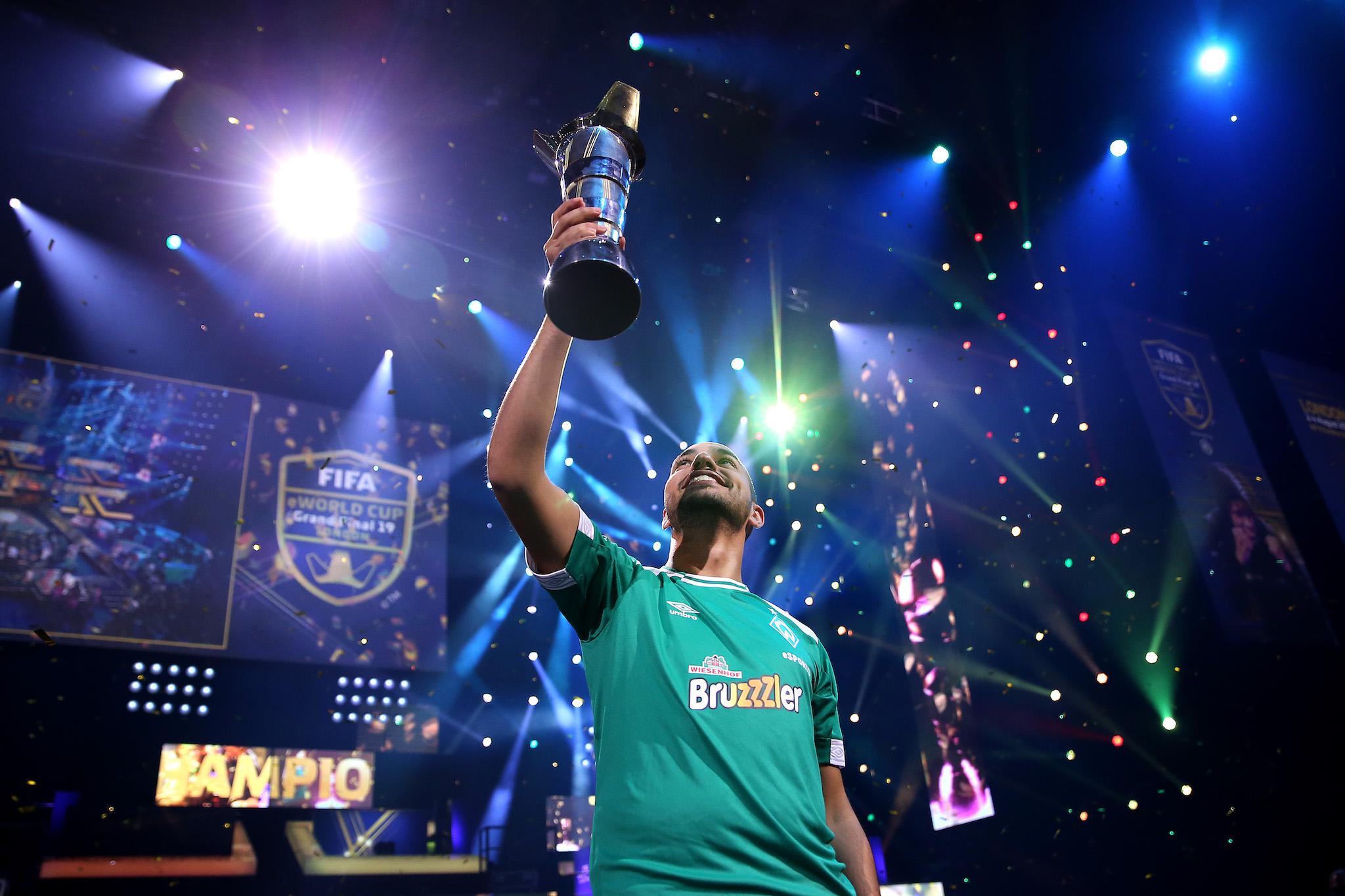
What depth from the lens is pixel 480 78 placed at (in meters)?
6.33

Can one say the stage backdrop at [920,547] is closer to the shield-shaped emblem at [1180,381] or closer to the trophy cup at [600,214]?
the shield-shaped emblem at [1180,381]

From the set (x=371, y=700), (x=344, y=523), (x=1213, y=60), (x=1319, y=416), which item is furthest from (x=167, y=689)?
(x=1319, y=416)

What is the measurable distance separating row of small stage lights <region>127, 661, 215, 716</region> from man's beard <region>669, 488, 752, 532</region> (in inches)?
287

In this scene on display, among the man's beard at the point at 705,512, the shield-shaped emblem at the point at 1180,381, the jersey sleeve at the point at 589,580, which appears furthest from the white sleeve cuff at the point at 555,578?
the shield-shaped emblem at the point at 1180,381

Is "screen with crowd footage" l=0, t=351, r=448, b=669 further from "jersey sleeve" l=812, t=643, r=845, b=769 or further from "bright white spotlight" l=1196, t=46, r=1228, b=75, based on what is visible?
"bright white spotlight" l=1196, t=46, r=1228, b=75

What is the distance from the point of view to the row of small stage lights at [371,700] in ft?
27.7

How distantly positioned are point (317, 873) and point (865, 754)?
5.79 m

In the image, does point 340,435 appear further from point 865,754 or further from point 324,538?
point 865,754

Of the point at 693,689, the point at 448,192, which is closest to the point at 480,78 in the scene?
the point at 448,192

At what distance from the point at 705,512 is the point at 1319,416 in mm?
9016

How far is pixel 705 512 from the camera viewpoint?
2.15 metres

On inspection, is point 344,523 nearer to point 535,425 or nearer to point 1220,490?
point 535,425

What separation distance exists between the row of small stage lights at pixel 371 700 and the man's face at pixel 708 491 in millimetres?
7479

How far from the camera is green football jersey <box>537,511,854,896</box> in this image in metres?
1.43
